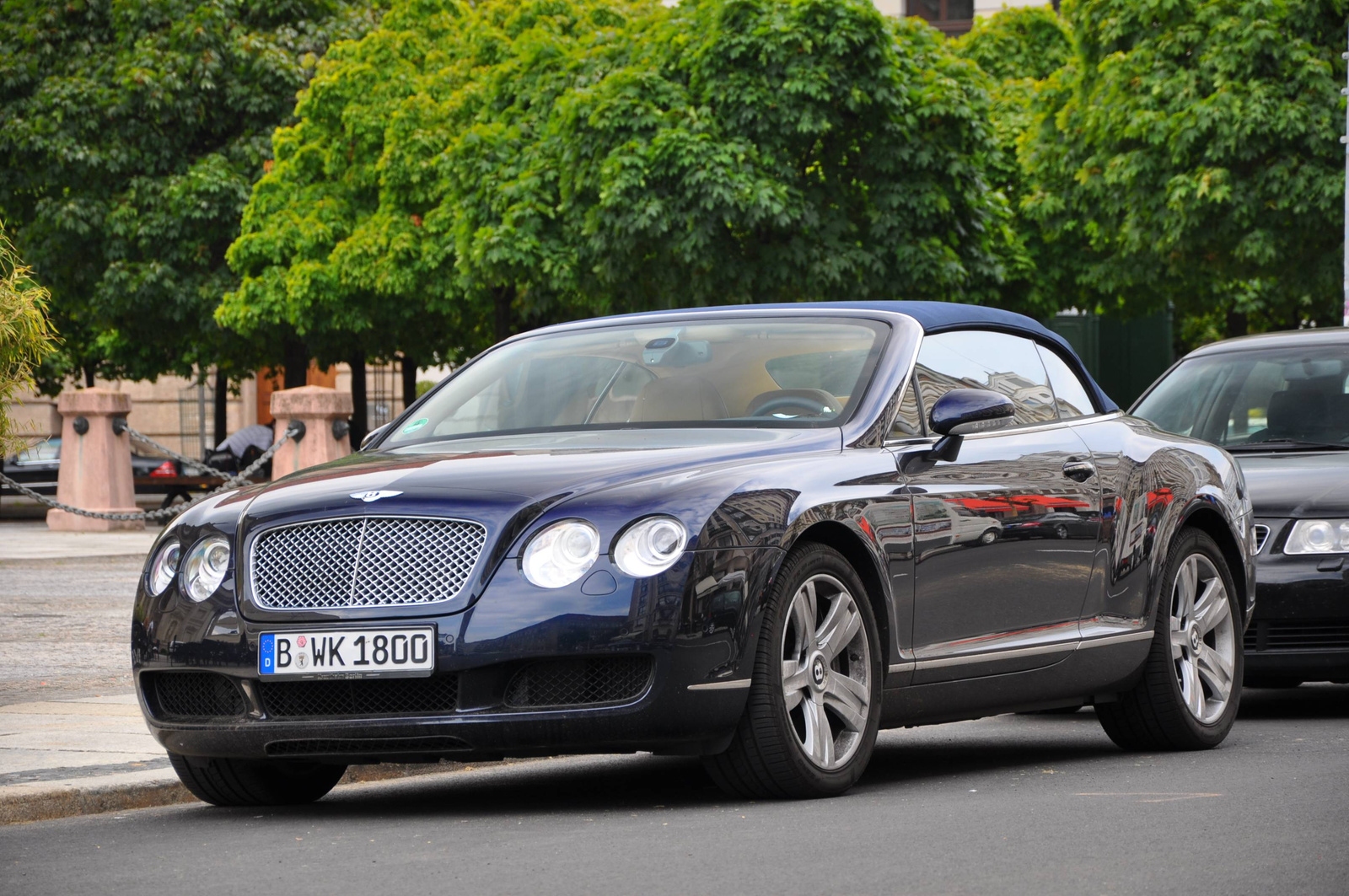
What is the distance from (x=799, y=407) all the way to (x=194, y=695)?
2019 millimetres

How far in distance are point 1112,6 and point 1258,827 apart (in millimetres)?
23196

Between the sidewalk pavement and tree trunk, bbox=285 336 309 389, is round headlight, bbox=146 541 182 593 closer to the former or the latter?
the sidewalk pavement

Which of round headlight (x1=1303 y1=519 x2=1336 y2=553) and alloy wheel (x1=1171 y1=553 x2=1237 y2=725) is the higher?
round headlight (x1=1303 y1=519 x2=1336 y2=553)

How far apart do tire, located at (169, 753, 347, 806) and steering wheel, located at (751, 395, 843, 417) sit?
174 cm

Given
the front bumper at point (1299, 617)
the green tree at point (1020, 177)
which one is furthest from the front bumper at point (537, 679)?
the green tree at point (1020, 177)

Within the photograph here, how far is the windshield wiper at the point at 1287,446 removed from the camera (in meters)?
9.94

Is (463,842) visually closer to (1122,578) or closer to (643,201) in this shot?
(1122,578)

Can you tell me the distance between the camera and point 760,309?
7605mm

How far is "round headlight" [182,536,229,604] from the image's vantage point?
20.9 feet

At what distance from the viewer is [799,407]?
7.06 meters

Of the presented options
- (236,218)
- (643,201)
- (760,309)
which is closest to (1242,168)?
(643,201)

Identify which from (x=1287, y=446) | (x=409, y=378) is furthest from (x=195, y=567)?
(x=409, y=378)

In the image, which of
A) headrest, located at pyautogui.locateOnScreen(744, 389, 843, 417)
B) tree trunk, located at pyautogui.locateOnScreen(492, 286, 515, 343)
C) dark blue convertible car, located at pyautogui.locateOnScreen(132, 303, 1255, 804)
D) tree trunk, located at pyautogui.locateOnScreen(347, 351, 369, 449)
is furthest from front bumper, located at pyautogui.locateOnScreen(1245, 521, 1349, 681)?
tree trunk, located at pyautogui.locateOnScreen(347, 351, 369, 449)

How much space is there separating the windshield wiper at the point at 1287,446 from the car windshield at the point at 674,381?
3299 mm
